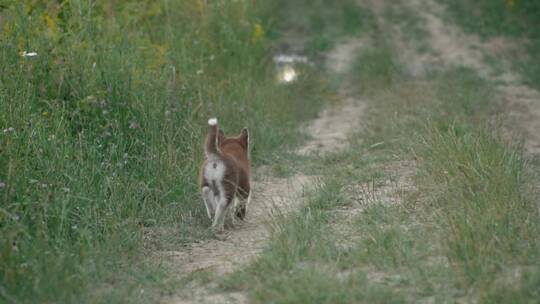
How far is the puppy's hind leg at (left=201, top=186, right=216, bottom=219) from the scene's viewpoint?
7.32 metres

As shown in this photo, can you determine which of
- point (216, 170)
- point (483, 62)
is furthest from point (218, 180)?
point (483, 62)

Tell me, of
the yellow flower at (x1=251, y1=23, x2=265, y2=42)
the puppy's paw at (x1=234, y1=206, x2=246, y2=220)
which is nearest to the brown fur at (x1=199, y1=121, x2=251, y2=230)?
the puppy's paw at (x1=234, y1=206, x2=246, y2=220)

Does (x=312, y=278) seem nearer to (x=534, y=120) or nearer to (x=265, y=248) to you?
(x=265, y=248)

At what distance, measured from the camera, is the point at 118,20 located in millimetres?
10414

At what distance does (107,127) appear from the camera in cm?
815

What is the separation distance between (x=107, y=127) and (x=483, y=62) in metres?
8.37

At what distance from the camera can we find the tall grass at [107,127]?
6039 millimetres

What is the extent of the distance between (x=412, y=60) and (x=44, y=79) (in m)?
8.15

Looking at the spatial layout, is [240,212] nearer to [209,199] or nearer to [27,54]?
[209,199]

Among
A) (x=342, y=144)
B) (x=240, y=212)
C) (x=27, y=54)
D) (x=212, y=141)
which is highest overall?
(x=27, y=54)

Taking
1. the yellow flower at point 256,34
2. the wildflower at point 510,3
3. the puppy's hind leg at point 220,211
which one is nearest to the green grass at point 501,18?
the wildflower at point 510,3

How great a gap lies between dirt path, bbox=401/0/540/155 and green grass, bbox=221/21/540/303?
6.83 feet

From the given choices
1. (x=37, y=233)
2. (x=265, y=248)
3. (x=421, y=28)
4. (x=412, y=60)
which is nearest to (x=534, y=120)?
(x=412, y=60)

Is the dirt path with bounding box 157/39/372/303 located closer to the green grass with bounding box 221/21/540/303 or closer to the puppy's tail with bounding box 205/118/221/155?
the green grass with bounding box 221/21/540/303
